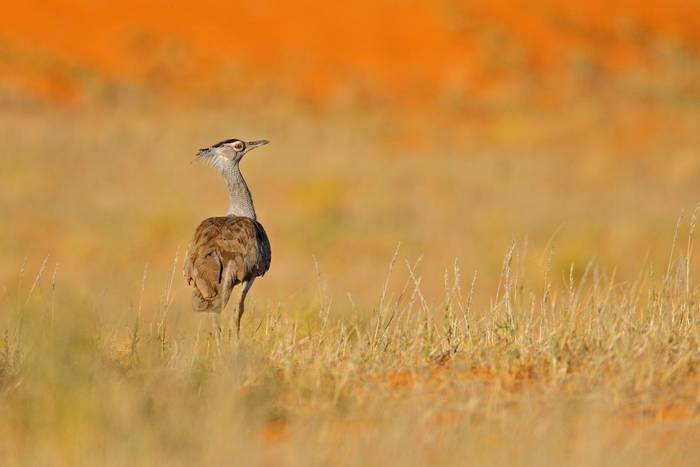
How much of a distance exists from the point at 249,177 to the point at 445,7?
16769 millimetres

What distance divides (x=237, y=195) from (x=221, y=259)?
0.90m

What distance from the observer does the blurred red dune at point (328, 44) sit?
2931 centimetres

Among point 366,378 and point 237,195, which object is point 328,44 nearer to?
point 237,195

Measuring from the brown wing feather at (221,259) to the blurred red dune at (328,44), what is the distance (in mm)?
21557

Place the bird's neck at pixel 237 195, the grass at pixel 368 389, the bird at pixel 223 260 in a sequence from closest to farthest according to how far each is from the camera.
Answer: the grass at pixel 368 389 → the bird at pixel 223 260 → the bird's neck at pixel 237 195

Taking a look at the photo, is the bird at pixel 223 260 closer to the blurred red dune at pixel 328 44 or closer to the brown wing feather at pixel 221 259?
the brown wing feather at pixel 221 259

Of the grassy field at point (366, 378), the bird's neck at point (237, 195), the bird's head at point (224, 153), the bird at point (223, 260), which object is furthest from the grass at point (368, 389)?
the bird's head at point (224, 153)

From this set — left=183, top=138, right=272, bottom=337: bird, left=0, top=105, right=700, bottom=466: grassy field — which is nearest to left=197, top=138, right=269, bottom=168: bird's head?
left=183, top=138, right=272, bottom=337: bird

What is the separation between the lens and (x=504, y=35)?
31984mm

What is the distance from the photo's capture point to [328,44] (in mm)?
32688

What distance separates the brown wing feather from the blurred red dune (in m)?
21.6

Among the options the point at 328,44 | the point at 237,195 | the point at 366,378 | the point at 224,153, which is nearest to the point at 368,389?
the point at 366,378

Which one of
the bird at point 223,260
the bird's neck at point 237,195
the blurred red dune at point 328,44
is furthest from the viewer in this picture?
the blurred red dune at point 328,44

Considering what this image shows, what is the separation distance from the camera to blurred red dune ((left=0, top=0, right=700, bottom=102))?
29312 mm
